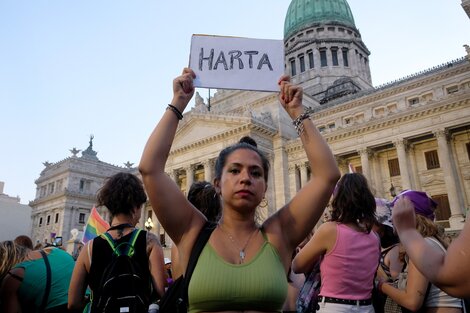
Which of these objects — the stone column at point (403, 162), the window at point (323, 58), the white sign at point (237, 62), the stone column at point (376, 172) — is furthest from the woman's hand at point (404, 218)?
the window at point (323, 58)

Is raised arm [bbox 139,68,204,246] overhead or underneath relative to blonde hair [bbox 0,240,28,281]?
overhead

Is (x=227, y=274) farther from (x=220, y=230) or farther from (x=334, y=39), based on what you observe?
(x=334, y=39)

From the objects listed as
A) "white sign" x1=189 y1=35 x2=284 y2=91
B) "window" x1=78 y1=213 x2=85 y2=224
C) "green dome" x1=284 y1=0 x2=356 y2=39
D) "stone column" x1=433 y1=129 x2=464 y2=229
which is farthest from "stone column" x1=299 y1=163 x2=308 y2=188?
"window" x1=78 y1=213 x2=85 y2=224

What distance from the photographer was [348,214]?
3.42 m

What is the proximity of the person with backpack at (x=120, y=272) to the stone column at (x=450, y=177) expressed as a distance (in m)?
23.2

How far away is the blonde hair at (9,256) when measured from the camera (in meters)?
3.47

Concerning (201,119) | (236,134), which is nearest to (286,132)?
(236,134)

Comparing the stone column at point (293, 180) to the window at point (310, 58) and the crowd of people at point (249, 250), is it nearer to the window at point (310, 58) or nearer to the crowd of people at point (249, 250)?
the crowd of people at point (249, 250)

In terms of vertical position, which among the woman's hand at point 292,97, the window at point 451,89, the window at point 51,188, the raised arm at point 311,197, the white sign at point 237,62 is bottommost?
the raised arm at point 311,197

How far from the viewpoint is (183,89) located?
248cm

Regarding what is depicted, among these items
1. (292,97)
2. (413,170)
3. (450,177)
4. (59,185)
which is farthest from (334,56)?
(292,97)

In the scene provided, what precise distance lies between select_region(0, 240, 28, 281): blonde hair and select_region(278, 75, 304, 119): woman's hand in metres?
3.19

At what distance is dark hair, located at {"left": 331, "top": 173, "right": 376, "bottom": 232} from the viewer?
135 inches

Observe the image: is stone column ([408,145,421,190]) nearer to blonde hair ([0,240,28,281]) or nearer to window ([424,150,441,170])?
window ([424,150,441,170])
